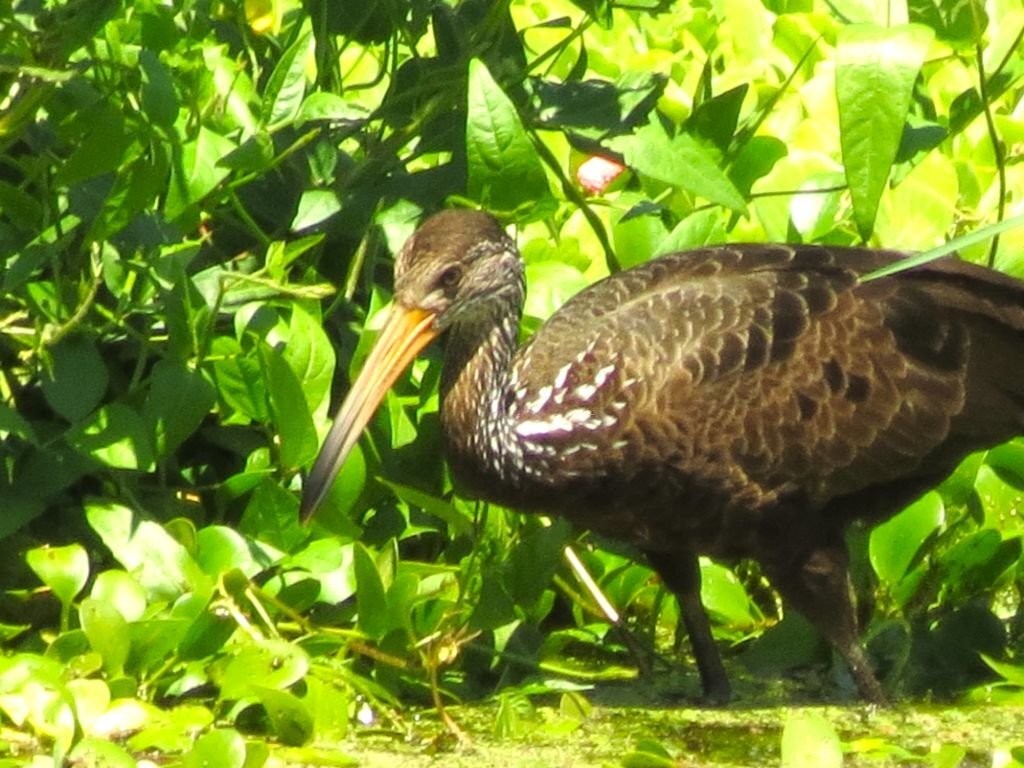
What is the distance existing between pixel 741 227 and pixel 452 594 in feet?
5.53

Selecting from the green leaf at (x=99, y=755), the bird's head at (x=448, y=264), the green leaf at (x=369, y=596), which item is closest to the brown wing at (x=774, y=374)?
the bird's head at (x=448, y=264)

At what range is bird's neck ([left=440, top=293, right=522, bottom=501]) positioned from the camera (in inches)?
205

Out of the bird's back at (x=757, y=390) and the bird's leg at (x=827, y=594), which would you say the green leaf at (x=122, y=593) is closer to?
the bird's back at (x=757, y=390)

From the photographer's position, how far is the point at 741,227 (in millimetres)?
6445

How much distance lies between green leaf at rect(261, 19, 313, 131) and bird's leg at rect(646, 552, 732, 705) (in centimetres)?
141

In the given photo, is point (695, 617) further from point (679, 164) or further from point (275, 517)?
point (679, 164)

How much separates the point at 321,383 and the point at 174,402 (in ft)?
1.38

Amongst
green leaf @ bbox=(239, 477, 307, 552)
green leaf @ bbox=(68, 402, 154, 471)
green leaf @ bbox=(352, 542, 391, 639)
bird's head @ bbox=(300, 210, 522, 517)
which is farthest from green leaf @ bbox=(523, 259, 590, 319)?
green leaf @ bbox=(68, 402, 154, 471)

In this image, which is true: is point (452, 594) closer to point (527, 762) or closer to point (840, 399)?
point (527, 762)

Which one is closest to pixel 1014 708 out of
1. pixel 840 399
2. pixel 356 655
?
pixel 840 399

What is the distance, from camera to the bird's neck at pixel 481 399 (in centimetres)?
520

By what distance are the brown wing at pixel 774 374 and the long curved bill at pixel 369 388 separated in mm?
312

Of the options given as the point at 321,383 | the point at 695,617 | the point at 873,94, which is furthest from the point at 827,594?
the point at 873,94

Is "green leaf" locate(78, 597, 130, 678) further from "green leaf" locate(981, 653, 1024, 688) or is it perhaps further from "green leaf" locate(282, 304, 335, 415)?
"green leaf" locate(981, 653, 1024, 688)
